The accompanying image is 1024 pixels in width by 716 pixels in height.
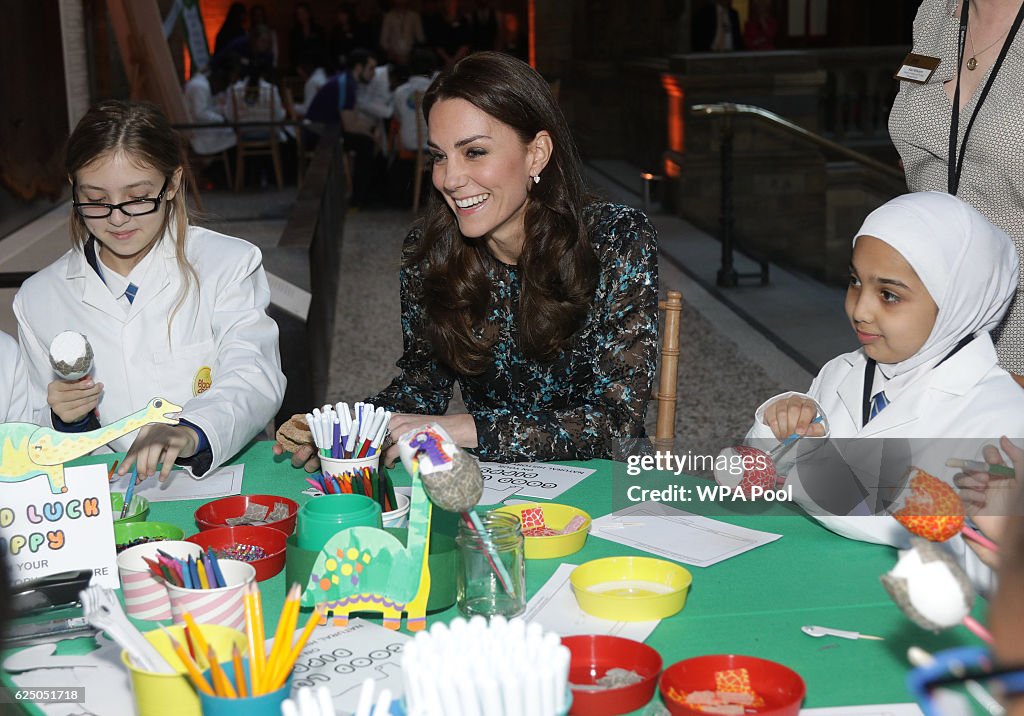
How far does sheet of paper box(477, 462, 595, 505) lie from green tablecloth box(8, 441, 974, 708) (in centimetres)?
9

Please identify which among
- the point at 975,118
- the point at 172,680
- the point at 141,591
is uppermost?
the point at 975,118

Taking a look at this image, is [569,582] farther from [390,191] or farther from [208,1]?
[208,1]

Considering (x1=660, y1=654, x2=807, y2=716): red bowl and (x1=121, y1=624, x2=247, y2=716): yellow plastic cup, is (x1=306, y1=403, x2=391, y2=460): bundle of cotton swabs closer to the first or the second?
(x1=121, y1=624, x2=247, y2=716): yellow plastic cup

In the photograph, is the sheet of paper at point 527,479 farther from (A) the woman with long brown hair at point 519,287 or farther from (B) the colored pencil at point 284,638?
(B) the colored pencil at point 284,638

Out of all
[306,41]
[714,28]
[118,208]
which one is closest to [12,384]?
[118,208]

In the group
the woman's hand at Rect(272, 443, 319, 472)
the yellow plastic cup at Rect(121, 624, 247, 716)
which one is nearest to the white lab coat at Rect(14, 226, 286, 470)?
the woman's hand at Rect(272, 443, 319, 472)

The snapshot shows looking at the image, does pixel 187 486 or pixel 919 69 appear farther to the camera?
pixel 919 69

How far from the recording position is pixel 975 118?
2449 mm

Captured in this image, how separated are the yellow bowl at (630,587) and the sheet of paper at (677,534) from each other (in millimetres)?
105

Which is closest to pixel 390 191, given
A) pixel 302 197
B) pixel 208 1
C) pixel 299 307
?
pixel 302 197

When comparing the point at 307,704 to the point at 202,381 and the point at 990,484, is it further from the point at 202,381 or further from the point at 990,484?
the point at 202,381

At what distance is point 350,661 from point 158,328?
1330 millimetres

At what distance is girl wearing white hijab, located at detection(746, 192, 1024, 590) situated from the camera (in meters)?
1.78

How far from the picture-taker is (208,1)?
1814cm
